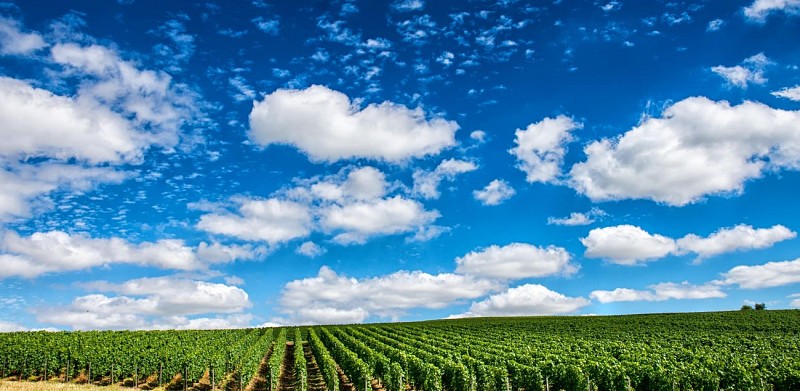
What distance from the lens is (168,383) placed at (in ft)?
131

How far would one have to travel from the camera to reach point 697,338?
197 ft

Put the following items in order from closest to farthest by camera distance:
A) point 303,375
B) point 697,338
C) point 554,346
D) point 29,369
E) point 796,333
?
point 303,375 < point 29,369 < point 554,346 < point 697,338 < point 796,333

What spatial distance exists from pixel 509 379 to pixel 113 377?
29.8 metres

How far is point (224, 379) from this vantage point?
41.3 meters

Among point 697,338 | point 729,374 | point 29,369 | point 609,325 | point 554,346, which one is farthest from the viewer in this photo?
point 609,325

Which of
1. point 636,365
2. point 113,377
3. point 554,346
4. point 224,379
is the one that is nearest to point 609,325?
point 554,346

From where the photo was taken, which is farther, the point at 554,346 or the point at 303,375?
the point at 554,346

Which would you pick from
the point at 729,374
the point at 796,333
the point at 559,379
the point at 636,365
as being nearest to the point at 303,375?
the point at 559,379

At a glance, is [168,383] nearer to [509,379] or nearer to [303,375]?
[303,375]

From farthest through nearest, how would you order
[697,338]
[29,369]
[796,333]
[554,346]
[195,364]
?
[796,333]
[697,338]
[554,346]
[29,369]
[195,364]

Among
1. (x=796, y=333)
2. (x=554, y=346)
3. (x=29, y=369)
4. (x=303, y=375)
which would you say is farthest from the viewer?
(x=796, y=333)

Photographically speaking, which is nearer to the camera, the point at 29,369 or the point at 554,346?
the point at 29,369

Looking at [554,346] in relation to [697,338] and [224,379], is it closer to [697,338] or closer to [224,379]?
[697,338]

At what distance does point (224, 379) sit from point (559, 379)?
2618cm
